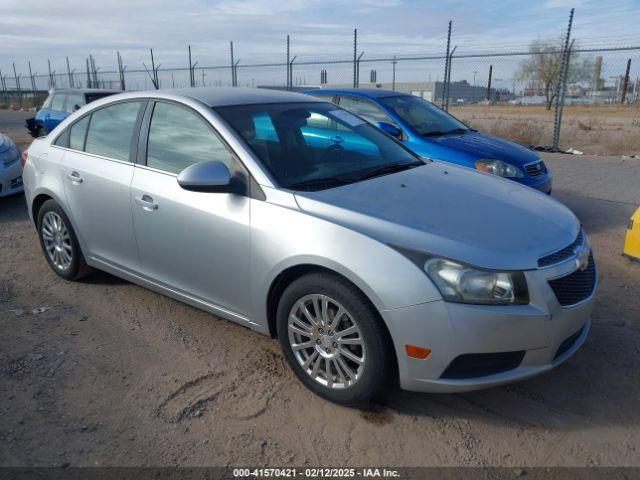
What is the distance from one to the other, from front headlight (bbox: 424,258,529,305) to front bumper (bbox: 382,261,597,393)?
35mm

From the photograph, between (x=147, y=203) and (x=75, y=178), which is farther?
(x=75, y=178)

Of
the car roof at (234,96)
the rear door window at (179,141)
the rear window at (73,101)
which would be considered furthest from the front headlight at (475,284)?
the rear window at (73,101)

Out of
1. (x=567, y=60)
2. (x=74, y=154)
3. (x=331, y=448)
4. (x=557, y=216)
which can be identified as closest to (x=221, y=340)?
(x=331, y=448)

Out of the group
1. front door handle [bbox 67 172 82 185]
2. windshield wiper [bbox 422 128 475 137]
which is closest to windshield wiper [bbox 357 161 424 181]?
front door handle [bbox 67 172 82 185]

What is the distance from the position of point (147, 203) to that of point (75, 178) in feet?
3.29

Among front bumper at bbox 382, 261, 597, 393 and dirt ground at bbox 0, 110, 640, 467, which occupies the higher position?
front bumper at bbox 382, 261, 597, 393

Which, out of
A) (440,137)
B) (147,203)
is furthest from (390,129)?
(147,203)

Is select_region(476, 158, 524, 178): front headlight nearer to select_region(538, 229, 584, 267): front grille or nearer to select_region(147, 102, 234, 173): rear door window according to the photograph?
select_region(538, 229, 584, 267): front grille

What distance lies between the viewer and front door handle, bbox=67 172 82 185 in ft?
13.9

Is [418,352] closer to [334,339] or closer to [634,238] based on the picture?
[334,339]

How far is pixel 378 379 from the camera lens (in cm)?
278

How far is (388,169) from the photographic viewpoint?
3.70m

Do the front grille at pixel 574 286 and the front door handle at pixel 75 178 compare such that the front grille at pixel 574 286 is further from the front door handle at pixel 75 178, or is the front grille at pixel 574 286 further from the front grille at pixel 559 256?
the front door handle at pixel 75 178

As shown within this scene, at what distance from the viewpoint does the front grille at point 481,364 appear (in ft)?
8.63
